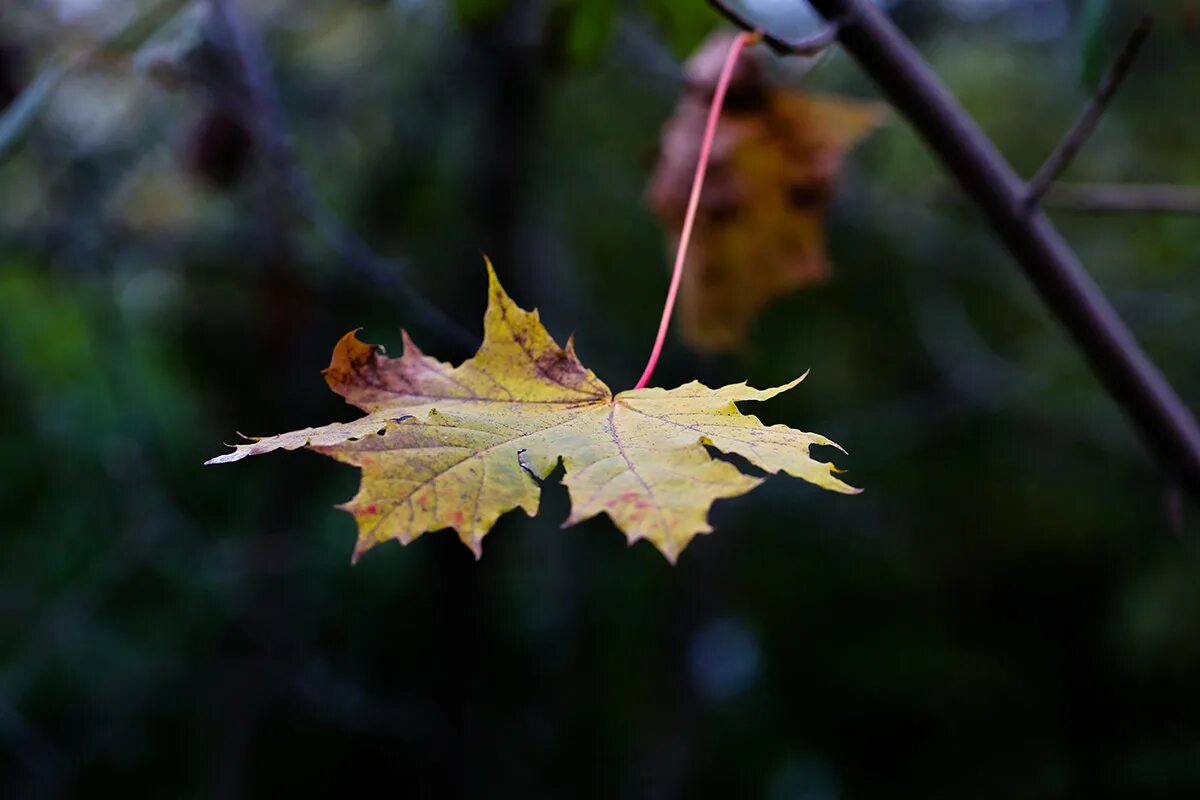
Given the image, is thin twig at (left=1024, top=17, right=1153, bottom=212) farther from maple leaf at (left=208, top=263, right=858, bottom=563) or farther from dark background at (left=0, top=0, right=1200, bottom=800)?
maple leaf at (left=208, top=263, right=858, bottom=563)

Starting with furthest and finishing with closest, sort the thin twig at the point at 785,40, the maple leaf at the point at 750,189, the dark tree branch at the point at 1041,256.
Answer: the maple leaf at the point at 750,189
the dark tree branch at the point at 1041,256
the thin twig at the point at 785,40

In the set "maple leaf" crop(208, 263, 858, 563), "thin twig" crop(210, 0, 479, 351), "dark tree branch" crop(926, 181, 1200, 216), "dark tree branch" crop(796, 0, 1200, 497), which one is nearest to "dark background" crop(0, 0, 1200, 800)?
"thin twig" crop(210, 0, 479, 351)

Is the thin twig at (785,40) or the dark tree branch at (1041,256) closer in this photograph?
the thin twig at (785,40)

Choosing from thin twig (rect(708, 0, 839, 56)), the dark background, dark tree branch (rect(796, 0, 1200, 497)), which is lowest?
the dark background

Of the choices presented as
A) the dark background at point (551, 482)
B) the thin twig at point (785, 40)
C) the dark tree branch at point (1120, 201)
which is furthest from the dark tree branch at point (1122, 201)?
the thin twig at point (785, 40)

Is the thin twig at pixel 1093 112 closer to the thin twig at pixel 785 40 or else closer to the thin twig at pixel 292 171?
the thin twig at pixel 785 40

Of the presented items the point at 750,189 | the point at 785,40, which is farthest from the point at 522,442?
the point at 750,189

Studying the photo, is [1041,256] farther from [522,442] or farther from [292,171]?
[292,171]
